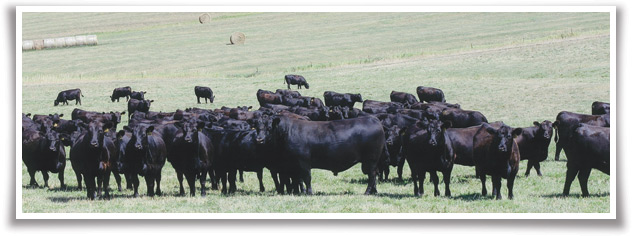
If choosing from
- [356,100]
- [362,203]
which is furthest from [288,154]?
[356,100]

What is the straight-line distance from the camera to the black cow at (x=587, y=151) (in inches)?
556

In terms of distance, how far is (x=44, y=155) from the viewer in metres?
17.1

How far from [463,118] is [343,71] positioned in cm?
2339

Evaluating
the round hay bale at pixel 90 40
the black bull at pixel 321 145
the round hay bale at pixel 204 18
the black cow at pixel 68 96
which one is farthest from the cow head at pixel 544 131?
the round hay bale at pixel 204 18

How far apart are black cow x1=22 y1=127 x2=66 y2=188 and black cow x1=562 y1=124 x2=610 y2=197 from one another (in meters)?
10.4

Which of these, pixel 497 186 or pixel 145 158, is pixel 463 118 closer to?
pixel 497 186

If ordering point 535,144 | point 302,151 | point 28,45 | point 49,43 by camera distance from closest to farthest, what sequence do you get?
point 302,151, point 535,144, point 28,45, point 49,43

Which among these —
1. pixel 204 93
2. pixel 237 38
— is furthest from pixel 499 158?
pixel 237 38

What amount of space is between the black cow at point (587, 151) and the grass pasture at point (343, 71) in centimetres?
50

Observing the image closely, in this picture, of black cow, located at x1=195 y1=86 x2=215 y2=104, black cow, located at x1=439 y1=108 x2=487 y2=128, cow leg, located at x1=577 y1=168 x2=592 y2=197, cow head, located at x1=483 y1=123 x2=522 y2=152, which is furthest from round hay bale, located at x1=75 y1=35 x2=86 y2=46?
cow leg, located at x1=577 y1=168 x2=592 y2=197

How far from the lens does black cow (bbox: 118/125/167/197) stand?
15164 mm

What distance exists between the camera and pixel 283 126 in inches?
624

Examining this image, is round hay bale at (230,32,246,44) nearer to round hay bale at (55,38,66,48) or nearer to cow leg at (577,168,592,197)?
round hay bale at (55,38,66,48)

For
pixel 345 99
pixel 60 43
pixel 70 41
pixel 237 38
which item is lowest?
pixel 345 99
